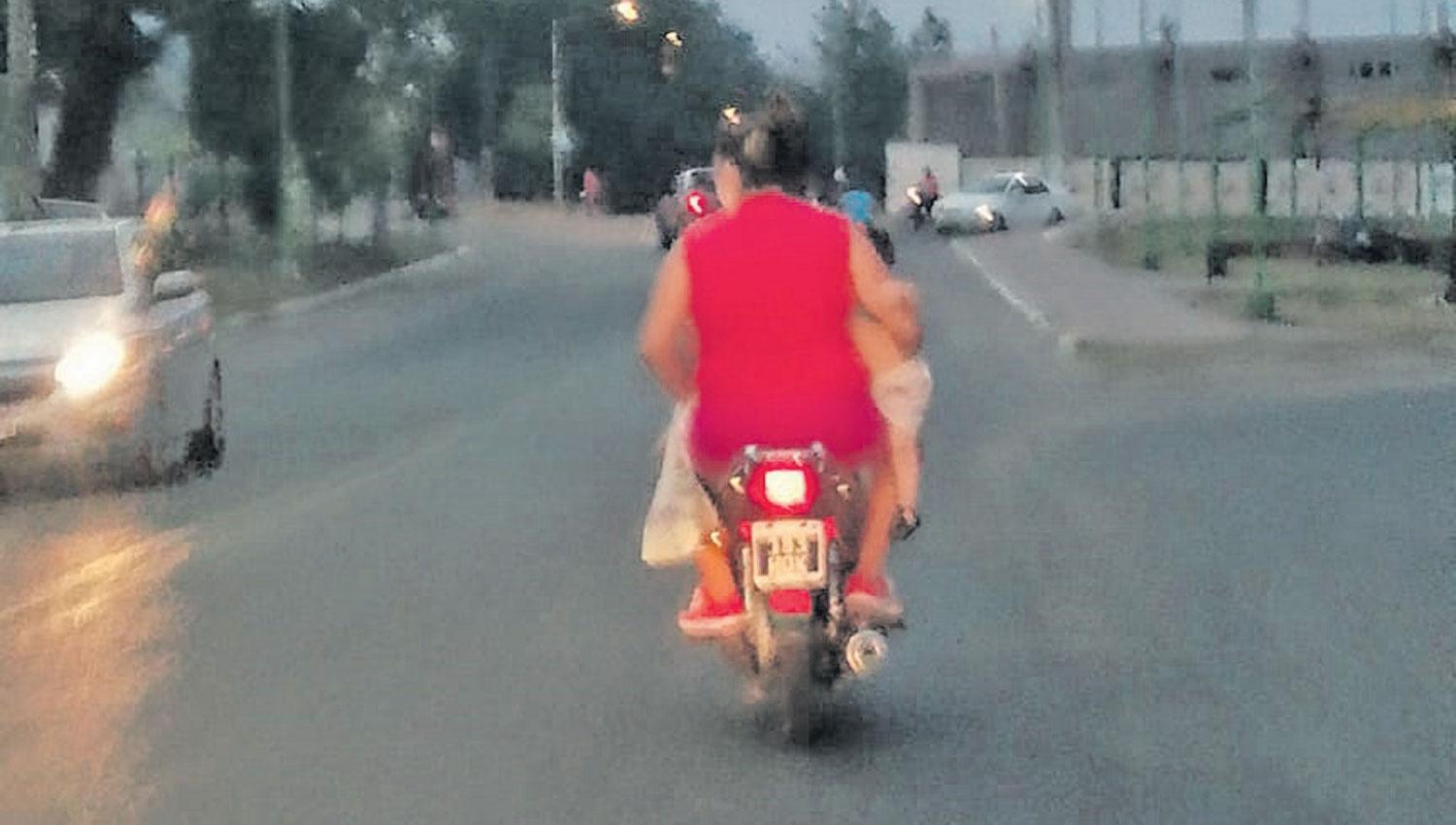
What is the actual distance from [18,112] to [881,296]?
24.8 meters

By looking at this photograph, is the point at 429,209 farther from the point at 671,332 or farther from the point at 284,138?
the point at 671,332

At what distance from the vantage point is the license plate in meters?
7.16

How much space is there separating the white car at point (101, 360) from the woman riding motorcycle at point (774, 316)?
24.3ft

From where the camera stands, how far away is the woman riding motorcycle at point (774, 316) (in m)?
7.25

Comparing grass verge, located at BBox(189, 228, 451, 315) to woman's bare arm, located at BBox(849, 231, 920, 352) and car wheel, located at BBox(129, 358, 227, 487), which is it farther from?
woman's bare arm, located at BBox(849, 231, 920, 352)

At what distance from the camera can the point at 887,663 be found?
28.8ft

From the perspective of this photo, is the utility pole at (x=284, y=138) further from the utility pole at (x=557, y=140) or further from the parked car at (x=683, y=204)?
the utility pole at (x=557, y=140)

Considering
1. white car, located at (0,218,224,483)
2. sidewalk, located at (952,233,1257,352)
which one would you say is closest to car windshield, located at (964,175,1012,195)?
sidewalk, located at (952,233,1257,352)

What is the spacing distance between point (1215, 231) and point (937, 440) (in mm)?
18526

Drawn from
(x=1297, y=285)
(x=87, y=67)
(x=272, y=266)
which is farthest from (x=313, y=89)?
(x=1297, y=285)

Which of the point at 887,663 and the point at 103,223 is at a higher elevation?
the point at 103,223

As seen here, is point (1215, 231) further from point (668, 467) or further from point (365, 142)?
point (668, 467)

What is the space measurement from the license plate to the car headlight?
7813 millimetres

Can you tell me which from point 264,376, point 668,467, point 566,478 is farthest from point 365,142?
point 668,467
